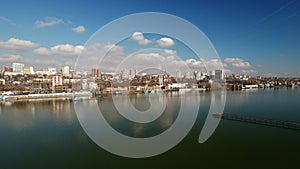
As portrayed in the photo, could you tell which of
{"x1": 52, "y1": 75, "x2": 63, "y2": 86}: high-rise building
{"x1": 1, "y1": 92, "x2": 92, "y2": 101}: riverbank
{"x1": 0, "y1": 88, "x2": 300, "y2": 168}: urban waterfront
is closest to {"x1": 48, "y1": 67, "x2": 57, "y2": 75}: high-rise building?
{"x1": 52, "y1": 75, "x2": 63, "y2": 86}: high-rise building

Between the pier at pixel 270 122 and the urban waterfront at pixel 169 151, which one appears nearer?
the urban waterfront at pixel 169 151

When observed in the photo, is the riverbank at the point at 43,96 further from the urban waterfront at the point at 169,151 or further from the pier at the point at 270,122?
the pier at the point at 270,122

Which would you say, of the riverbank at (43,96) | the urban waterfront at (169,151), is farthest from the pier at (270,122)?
the riverbank at (43,96)

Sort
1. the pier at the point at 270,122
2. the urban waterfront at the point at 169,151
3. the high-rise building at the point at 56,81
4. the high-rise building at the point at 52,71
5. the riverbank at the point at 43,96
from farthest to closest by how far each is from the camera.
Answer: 1. the high-rise building at the point at 52,71
2. the high-rise building at the point at 56,81
3. the riverbank at the point at 43,96
4. the pier at the point at 270,122
5. the urban waterfront at the point at 169,151

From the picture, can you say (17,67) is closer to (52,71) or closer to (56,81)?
(52,71)

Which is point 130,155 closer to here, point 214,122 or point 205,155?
point 205,155

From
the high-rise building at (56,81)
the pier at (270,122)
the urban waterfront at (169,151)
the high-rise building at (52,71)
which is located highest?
the high-rise building at (52,71)

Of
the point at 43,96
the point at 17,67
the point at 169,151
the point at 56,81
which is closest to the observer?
the point at 169,151

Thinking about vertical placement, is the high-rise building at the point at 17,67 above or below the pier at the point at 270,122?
above

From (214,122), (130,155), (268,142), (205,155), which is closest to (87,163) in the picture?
(130,155)

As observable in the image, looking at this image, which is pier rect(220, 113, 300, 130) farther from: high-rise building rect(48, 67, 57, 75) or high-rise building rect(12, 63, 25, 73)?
high-rise building rect(12, 63, 25, 73)

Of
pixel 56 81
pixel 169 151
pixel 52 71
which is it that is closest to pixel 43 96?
pixel 56 81

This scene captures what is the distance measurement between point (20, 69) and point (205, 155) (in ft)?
115

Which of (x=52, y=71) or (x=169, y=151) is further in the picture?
(x=52, y=71)
